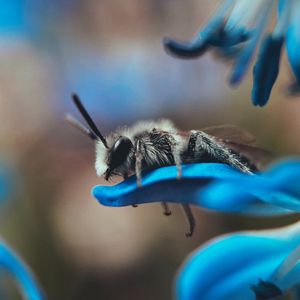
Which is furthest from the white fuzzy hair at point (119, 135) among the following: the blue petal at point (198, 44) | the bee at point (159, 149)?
the blue petal at point (198, 44)

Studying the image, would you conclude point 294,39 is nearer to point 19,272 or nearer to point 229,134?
point 229,134

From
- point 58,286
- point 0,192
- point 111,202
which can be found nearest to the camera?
point 111,202

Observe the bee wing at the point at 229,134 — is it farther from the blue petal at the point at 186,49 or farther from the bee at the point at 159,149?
the blue petal at the point at 186,49

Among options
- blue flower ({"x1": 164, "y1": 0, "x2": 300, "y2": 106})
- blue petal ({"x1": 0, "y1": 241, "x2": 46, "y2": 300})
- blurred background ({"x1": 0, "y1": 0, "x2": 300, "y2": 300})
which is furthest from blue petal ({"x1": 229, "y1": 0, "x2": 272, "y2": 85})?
blurred background ({"x1": 0, "y1": 0, "x2": 300, "y2": 300})

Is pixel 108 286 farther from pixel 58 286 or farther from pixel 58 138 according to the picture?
pixel 58 138

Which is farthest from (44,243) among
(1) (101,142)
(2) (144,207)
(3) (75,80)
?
(1) (101,142)
